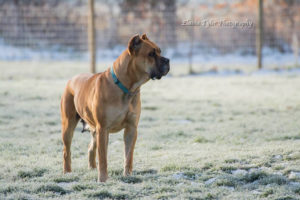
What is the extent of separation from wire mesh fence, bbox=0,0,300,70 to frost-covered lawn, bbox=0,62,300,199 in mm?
5538

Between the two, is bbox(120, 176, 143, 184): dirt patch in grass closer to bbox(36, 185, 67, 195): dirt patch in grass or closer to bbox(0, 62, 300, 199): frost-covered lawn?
bbox(0, 62, 300, 199): frost-covered lawn

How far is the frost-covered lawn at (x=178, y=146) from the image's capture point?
444 cm

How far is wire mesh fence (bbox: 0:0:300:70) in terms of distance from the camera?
18047mm

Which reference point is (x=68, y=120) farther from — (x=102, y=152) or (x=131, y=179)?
(x=131, y=179)

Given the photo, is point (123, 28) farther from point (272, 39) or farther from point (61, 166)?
point (61, 166)

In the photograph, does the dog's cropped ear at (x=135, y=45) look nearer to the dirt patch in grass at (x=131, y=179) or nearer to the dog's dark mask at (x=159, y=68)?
the dog's dark mask at (x=159, y=68)

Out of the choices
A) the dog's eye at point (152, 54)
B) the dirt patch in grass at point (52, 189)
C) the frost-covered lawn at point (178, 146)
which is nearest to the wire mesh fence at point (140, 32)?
the frost-covered lawn at point (178, 146)

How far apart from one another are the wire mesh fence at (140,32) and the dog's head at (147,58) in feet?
42.5

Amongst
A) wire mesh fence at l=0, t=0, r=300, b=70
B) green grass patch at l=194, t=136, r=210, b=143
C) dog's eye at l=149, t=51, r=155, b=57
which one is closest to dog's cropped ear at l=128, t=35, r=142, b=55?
dog's eye at l=149, t=51, r=155, b=57

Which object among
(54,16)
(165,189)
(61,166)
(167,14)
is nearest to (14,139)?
(61,166)

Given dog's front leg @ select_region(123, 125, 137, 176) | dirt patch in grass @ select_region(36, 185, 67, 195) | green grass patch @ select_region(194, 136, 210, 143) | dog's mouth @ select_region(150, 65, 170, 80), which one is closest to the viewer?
dirt patch in grass @ select_region(36, 185, 67, 195)

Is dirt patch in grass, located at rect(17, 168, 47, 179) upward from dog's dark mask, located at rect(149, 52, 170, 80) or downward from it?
downward

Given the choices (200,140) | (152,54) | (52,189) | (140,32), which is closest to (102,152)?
(52,189)

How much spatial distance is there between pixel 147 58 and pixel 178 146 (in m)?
2.28
